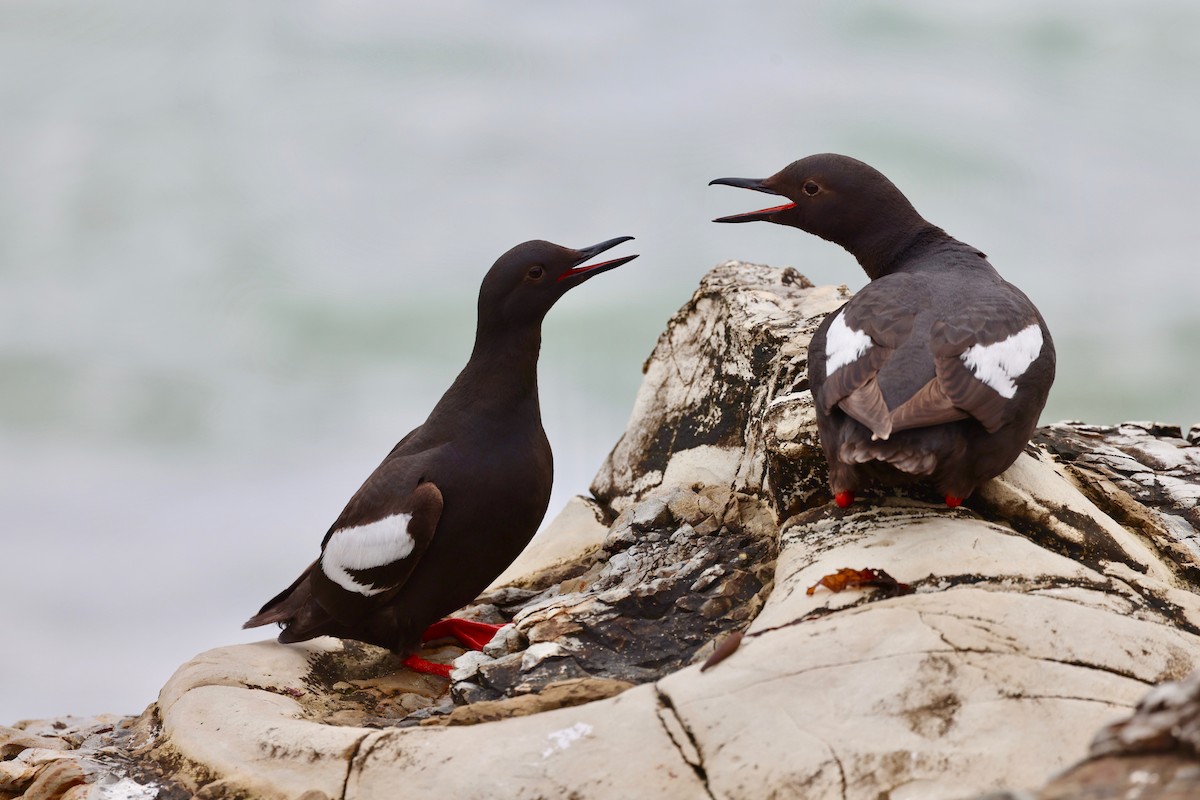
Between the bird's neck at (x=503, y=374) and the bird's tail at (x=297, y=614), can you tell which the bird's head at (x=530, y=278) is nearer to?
the bird's neck at (x=503, y=374)

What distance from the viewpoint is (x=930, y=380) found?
3.58 metres

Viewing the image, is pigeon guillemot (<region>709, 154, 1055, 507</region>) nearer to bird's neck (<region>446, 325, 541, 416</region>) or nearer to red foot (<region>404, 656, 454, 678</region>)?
bird's neck (<region>446, 325, 541, 416</region>)

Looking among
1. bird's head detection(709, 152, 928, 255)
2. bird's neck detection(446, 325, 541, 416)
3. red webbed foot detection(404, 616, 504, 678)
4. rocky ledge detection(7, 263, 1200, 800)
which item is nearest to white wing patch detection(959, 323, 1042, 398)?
rocky ledge detection(7, 263, 1200, 800)

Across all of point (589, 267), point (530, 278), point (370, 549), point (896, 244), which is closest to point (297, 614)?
point (370, 549)

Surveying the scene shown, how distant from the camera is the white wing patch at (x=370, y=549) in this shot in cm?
453

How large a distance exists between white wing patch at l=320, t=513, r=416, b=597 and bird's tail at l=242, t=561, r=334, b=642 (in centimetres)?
17

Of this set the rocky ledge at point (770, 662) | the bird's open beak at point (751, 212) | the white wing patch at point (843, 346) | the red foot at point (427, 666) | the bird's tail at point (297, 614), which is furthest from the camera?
the bird's open beak at point (751, 212)

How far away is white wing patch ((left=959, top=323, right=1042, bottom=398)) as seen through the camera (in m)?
3.58

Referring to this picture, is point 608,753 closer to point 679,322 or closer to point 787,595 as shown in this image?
point 787,595

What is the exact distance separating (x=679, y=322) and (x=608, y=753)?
3114 millimetres

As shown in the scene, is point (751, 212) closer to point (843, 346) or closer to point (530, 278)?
point (530, 278)

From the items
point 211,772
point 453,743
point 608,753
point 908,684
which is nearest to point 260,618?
point 211,772

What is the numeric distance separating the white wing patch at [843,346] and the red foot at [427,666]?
69.4 inches

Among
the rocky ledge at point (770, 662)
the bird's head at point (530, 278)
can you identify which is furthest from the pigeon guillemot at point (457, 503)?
the rocky ledge at point (770, 662)
